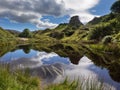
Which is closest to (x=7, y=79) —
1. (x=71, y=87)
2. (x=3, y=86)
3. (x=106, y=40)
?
(x=3, y=86)

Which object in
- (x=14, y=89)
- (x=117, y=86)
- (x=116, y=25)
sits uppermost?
(x=116, y=25)

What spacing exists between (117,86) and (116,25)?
319 feet

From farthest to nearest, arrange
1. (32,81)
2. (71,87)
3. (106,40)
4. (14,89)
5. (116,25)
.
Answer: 1. (116,25)
2. (106,40)
3. (32,81)
4. (71,87)
5. (14,89)

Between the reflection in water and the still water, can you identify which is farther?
the reflection in water

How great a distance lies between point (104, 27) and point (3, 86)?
106870 mm

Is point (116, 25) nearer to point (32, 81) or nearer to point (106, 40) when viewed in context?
point (106, 40)

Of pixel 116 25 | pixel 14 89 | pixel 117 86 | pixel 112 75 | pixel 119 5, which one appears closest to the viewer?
pixel 14 89

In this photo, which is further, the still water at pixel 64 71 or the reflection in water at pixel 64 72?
the reflection in water at pixel 64 72

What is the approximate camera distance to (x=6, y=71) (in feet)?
48.5

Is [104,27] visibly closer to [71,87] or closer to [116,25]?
[116,25]

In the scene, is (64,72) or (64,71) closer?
(64,72)

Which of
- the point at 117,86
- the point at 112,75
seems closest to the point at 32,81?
the point at 117,86

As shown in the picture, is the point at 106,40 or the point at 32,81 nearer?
the point at 32,81

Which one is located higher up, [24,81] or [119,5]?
[119,5]
